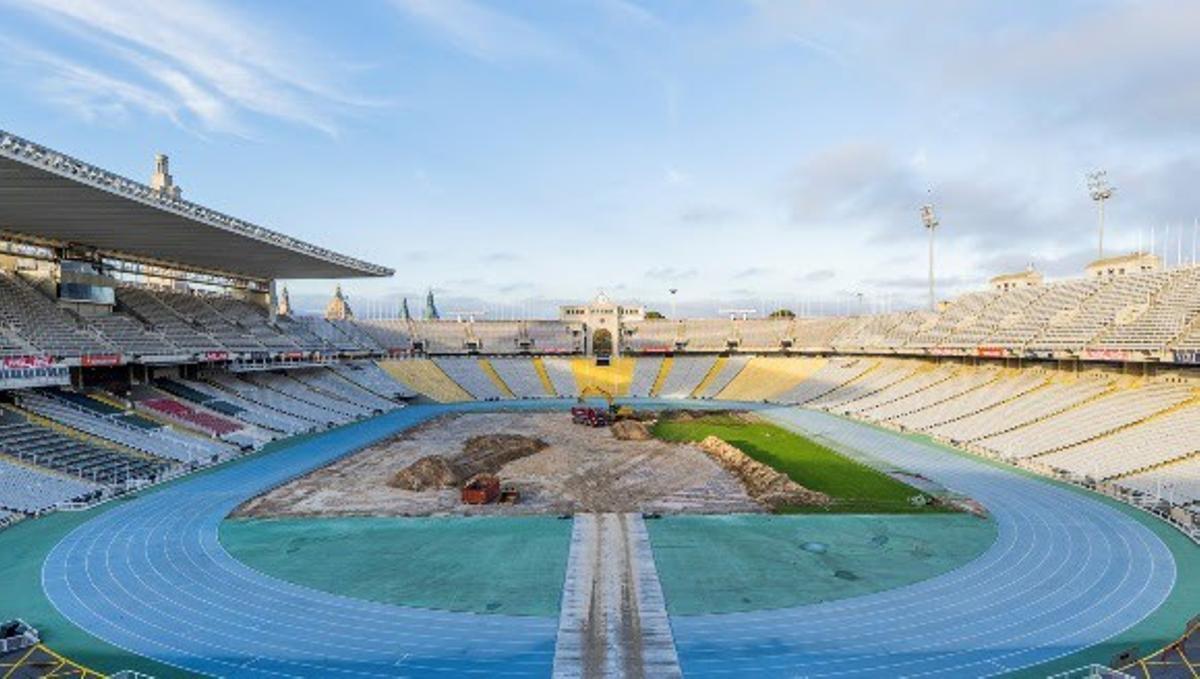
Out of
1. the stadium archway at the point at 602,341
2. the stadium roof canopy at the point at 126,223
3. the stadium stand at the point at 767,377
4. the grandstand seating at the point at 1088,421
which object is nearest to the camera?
the stadium roof canopy at the point at 126,223

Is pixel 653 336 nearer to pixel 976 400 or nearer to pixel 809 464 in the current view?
pixel 976 400

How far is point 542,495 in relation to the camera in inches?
1339

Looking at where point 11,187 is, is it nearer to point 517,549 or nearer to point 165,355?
point 165,355

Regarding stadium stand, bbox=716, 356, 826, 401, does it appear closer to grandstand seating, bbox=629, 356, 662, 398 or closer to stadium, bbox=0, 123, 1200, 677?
stadium, bbox=0, 123, 1200, 677

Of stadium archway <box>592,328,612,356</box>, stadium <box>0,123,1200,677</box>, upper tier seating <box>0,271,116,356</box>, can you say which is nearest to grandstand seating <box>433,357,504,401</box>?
stadium <box>0,123,1200,677</box>

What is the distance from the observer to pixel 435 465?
3691 centimetres

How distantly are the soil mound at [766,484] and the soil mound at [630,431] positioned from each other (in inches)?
355

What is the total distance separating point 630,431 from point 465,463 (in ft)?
47.5

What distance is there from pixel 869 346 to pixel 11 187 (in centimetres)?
7387

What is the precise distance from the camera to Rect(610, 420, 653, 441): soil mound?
165ft

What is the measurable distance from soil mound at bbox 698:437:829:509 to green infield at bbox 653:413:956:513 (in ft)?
2.67

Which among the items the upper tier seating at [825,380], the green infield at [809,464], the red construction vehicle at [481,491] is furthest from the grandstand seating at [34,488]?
the upper tier seating at [825,380]

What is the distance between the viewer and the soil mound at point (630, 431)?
50.2 m

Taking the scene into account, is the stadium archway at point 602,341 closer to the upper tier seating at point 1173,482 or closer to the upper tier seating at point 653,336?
the upper tier seating at point 653,336
